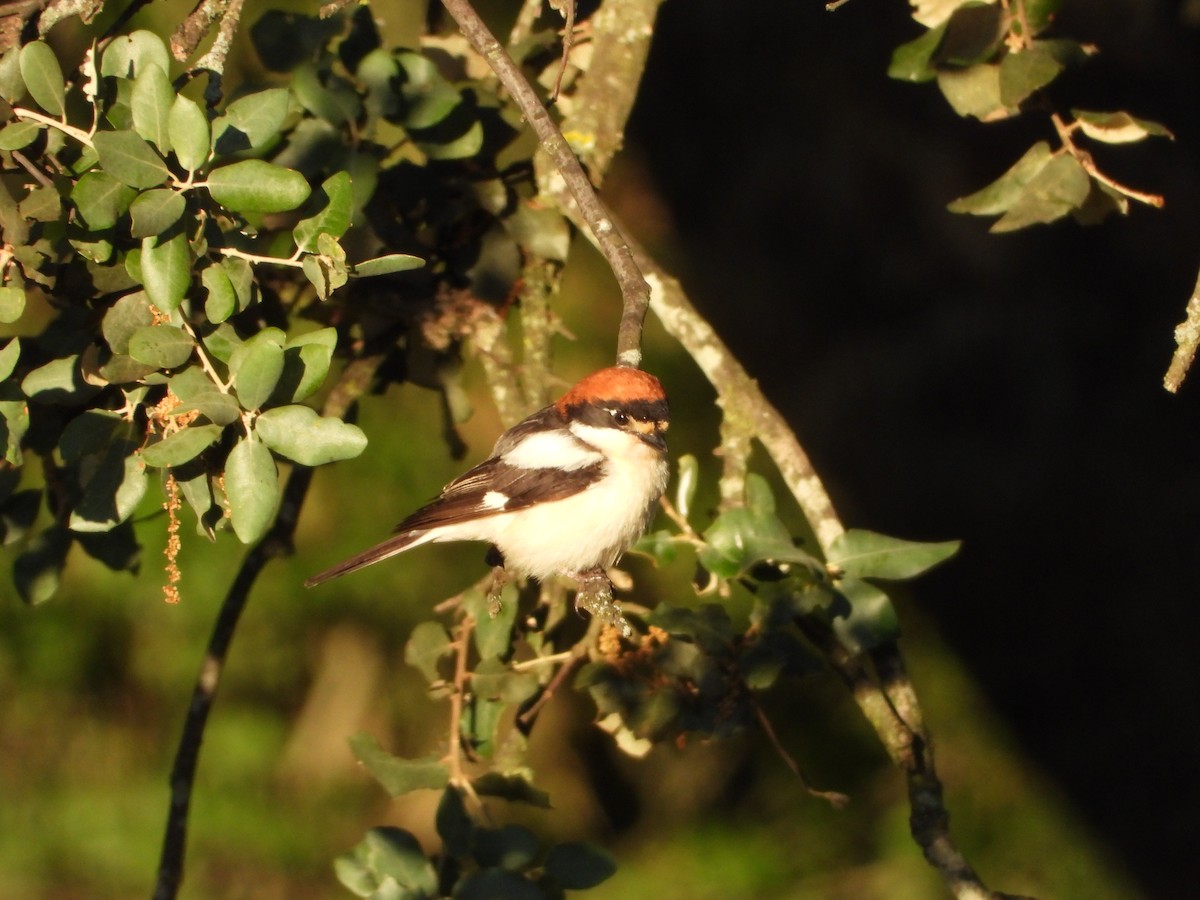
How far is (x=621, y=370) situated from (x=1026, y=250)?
11.4 ft

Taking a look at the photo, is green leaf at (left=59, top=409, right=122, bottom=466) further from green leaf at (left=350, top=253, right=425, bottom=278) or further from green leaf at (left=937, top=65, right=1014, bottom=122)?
green leaf at (left=937, top=65, right=1014, bottom=122)

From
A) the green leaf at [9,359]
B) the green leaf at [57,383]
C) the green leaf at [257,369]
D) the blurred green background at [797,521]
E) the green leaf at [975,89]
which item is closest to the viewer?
the green leaf at [257,369]

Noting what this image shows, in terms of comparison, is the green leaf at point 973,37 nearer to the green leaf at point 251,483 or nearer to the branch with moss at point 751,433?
the branch with moss at point 751,433

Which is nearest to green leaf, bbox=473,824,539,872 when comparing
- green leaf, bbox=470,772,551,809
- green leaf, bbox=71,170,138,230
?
green leaf, bbox=470,772,551,809

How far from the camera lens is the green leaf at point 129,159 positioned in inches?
72.2

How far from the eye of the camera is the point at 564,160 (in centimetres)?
219

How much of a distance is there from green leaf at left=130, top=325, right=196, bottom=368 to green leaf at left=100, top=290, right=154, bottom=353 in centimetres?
10

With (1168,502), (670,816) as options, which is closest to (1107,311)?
(1168,502)

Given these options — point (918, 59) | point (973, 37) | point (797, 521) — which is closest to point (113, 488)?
point (918, 59)

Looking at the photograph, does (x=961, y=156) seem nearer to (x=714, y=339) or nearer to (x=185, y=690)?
(x=714, y=339)

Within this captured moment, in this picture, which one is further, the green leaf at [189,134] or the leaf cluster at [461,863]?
the leaf cluster at [461,863]

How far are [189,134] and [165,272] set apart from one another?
203mm

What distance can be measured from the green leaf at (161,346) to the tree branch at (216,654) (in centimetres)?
96

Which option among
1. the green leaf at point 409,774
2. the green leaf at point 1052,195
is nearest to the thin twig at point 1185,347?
the green leaf at point 1052,195
